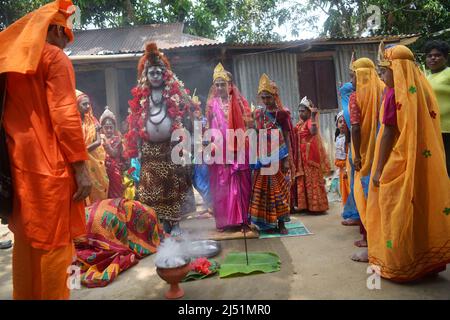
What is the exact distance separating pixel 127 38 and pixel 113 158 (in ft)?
29.9

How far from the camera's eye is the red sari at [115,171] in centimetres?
559

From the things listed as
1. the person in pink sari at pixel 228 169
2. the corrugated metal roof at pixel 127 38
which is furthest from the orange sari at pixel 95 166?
the corrugated metal roof at pixel 127 38

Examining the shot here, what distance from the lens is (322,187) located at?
6.28m

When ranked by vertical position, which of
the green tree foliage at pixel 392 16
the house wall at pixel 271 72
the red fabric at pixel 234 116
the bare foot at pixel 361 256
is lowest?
the bare foot at pixel 361 256

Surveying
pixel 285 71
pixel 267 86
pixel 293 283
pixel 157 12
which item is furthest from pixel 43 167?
pixel 157 12

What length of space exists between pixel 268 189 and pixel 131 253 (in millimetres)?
2029

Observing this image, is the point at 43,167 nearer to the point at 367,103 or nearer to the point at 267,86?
the point at 367,103

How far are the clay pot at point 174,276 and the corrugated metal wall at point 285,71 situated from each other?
743 cm

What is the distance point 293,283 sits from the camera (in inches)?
127

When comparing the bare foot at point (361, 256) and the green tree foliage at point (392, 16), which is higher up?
the green tree foliage at point (392, 16)

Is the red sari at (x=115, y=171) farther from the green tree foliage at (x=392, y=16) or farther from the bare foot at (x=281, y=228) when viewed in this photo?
the green tree foliage at (x=392, y=16)

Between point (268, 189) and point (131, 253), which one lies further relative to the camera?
point (268, 189)
